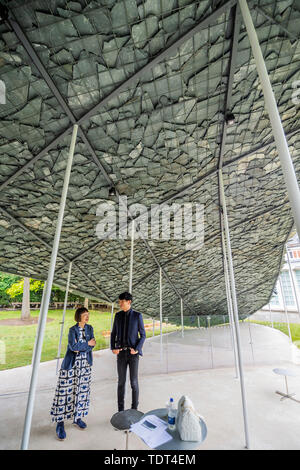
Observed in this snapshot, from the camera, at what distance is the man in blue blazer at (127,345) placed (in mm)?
3111

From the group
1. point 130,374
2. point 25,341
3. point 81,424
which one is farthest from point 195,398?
point 25,341

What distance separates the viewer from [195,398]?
430 cm

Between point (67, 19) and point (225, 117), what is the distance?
2857 mm

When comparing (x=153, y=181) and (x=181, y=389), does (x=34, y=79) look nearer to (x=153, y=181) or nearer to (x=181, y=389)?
(x=153, y=181)

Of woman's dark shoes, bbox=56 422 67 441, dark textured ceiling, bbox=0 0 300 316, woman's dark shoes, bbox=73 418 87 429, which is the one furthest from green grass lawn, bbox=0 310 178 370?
dark textured ceiling, bbox=0 0 300 316

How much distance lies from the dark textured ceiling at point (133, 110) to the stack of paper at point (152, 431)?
3848mm

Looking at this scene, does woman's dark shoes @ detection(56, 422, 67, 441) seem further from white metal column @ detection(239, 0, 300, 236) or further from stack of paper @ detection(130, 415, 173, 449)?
white metal column @ detection(239, 0, 300, 236)

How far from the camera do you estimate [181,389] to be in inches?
190

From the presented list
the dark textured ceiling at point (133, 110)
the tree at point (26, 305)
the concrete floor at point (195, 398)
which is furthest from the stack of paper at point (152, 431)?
the tree at point (26, 305)

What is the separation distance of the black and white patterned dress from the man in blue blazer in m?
0.46

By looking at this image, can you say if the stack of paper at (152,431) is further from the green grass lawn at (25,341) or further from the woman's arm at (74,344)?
the green grass lawn at (25,341)

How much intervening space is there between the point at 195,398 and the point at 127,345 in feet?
7.60

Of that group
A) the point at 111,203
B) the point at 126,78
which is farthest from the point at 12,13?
the point at 111,203

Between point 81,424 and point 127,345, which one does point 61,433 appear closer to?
point 81,424
